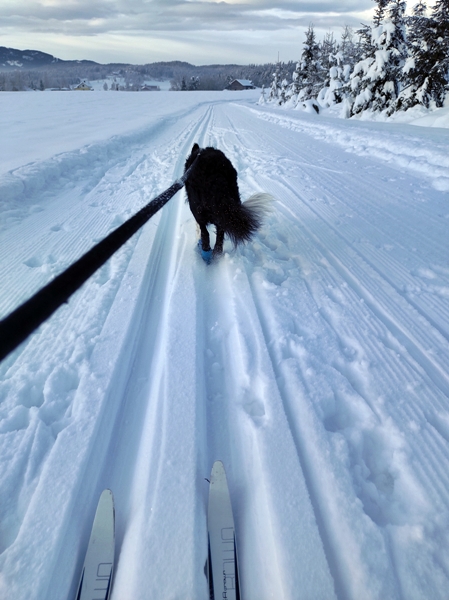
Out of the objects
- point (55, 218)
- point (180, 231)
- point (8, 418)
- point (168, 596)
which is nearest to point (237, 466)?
point (168, 596)

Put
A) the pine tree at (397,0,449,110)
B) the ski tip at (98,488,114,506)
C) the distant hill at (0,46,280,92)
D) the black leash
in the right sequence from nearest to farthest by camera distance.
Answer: the black leash, the ski tip at (98,488,114,506), the pine tree at (397,0,449,110), the distant hill at (0,46,280,92)

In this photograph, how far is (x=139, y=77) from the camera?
14350 centimetres

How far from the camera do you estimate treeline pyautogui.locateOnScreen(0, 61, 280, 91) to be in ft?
290

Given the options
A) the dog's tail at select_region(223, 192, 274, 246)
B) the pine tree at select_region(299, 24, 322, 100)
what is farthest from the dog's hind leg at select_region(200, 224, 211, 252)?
the pine tree at select_region(299, 24, 322, 100)

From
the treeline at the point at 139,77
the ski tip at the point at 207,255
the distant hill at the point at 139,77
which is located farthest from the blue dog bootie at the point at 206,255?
the treeline at the point at 139,77

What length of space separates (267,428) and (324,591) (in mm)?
710

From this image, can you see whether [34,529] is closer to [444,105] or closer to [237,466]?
[237,466]

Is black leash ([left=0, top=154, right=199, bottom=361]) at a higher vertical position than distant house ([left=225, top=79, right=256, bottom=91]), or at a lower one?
lower

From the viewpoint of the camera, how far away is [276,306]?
9.52 feet

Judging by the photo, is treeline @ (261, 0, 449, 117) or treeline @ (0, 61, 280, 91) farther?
treeline @ (0, 61, 280, 91)

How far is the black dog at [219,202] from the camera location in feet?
10.9

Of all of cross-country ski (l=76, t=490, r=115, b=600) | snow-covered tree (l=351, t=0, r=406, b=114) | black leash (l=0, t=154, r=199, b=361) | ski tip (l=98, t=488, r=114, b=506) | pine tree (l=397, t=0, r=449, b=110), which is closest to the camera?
black leash (l=0, t=154, r=199, b=361)

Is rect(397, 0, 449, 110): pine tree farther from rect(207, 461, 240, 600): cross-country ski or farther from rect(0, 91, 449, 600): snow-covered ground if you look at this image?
rect(207, 461, 240, 600): cross-country ski

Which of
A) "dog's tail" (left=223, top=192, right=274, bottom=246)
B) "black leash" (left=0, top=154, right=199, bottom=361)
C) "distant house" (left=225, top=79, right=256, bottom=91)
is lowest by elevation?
"dog's tail" (left=223, top=192, right=274, bottom=246)
